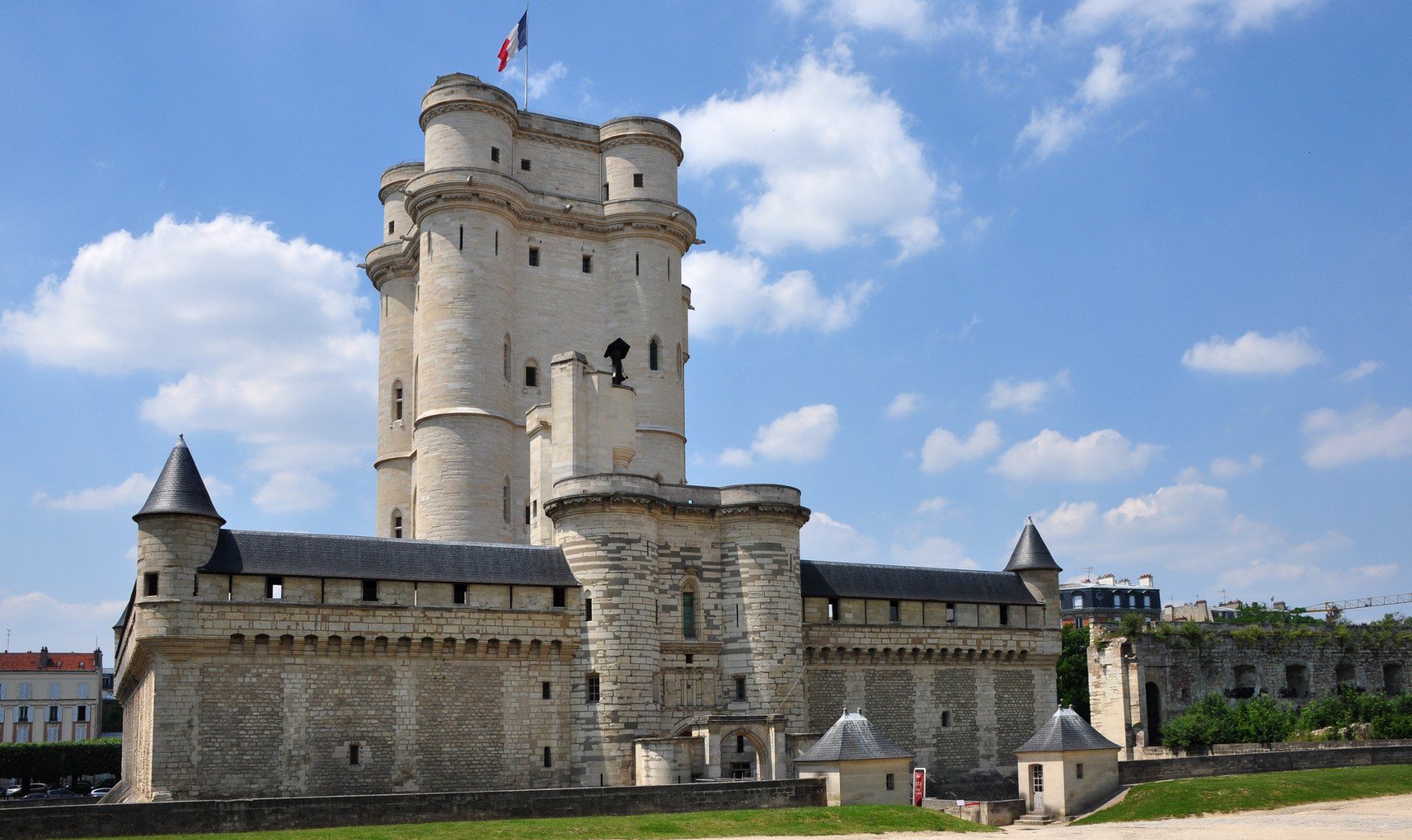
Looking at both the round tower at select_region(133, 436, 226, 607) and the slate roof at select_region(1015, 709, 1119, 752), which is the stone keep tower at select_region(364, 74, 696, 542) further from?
the slate roof at select_region(1015, 709, 1119, 752)

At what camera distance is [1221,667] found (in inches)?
2089

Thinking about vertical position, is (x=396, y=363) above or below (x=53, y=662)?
above

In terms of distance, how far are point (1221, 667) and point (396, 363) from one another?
3379 centimetres

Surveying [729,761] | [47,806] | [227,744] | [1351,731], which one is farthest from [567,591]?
[1351,731]

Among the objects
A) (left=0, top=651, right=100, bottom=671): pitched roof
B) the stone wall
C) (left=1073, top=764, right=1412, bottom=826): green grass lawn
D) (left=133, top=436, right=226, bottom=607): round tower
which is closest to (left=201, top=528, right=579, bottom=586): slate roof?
(left=133, top=436, right=226, bottom=607): round tower

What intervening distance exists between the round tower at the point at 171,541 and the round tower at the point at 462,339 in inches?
479

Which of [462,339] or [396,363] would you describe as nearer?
[462,339]

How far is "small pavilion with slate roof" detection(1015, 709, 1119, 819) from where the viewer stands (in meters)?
34.4

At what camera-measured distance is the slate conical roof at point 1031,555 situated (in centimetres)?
4569

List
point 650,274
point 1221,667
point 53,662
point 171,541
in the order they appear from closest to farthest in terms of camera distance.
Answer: point 171,541 → point 650,274 → point 1221,667 → point 53,662

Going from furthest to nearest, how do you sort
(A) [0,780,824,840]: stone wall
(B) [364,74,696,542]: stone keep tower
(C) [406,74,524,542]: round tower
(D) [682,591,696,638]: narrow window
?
(B) [364,74,696,542]: stone keep tower, (C) [406,74,524,542]: round tower, (D) [682,591,696,638]: narrow window, (A) [0,780,824,840]: stone wall

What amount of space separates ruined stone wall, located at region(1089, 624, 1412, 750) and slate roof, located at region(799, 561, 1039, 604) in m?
8.88

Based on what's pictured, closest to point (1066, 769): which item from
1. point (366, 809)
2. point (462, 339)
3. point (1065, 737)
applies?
point (1065, 737)

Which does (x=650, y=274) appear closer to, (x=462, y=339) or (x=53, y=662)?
(x=462, y=339)
